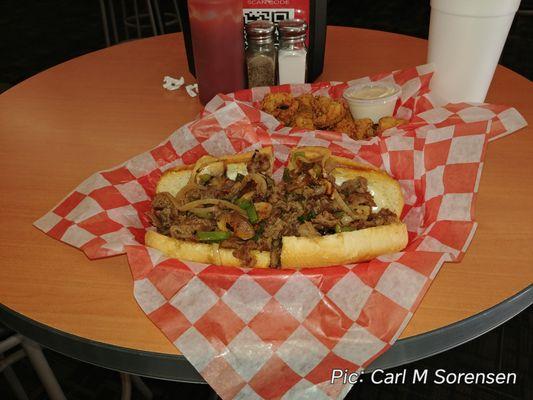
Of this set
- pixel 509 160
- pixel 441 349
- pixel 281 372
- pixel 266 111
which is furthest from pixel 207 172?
pixel 509 160

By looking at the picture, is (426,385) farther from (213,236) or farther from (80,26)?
(80,26)

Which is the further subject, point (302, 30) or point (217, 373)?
point (302, 30)

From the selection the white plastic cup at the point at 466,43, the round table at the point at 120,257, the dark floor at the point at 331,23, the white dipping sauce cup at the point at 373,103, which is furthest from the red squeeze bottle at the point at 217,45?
the dark floor at the point at 331,23

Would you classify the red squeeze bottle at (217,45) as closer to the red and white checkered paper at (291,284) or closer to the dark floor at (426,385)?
the red and white checkered paper at (291,284)

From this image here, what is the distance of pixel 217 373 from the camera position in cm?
109

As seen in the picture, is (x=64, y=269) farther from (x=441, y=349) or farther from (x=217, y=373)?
(x=441, y=349)

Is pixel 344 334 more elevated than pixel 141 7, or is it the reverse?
pixel 344 334

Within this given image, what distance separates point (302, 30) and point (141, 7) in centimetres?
770

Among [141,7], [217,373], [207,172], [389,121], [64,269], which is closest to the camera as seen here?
[217,373]

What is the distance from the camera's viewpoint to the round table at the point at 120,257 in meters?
1.10

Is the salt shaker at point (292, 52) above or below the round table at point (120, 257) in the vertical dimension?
above

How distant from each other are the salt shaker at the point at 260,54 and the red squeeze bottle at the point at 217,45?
1.4 inches

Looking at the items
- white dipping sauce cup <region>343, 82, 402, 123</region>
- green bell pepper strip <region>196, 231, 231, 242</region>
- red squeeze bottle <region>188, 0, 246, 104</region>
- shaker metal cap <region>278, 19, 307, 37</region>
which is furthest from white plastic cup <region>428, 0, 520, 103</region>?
green bell pepper strip <region>196, 231, 231, 242</region>

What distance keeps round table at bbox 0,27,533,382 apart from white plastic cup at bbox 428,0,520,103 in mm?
222
